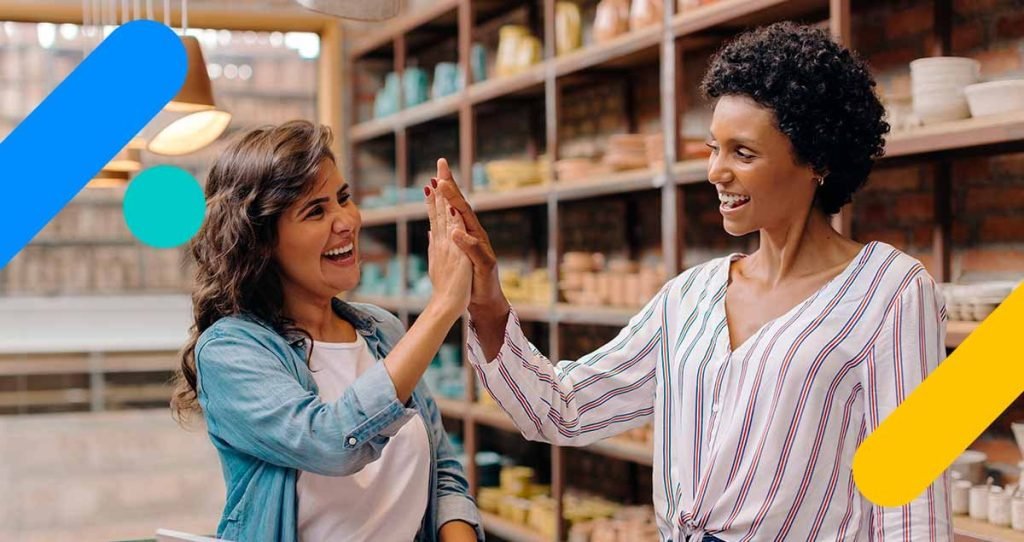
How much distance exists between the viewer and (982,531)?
7.30ft

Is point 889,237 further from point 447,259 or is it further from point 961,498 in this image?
point 447,259

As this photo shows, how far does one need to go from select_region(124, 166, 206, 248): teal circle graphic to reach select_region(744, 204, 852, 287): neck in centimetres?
161

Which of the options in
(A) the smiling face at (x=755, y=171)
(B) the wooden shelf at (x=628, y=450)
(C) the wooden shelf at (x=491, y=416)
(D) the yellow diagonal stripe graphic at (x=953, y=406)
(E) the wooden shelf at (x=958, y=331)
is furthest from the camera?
(C) the wooden shelf at (x=491, y=416)

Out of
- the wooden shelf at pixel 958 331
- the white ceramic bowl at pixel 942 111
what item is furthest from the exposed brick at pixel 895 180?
the wooden shelf at pixel 958 331

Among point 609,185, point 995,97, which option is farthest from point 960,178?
point 609,185

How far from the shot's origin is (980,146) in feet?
7.60

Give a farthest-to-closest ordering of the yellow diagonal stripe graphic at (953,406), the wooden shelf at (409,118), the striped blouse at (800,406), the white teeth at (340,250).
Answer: the wooden shelf at (409,118) < the white teeth at (340,250) < the striped blouse at (800,406) < the yellow diagonal stripe graphic at (953,406)

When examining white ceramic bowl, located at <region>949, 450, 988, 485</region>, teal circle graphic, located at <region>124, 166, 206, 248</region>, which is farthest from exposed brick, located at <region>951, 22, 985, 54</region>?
teal circle graphic, located at <region>124, 166, 206, 248</region>

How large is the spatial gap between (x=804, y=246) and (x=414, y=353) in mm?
562

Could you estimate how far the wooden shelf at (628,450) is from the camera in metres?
3.31

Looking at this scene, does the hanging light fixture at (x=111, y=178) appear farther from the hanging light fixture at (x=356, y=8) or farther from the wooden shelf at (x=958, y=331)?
the wooden shelf at (x=958, y=331)

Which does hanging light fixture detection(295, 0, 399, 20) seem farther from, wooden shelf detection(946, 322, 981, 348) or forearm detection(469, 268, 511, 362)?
wooden shelf detection(946, 322, 981, 348)

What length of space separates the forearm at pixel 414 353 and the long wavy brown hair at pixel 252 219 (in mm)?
259

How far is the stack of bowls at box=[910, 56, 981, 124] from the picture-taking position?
7.54 feet
